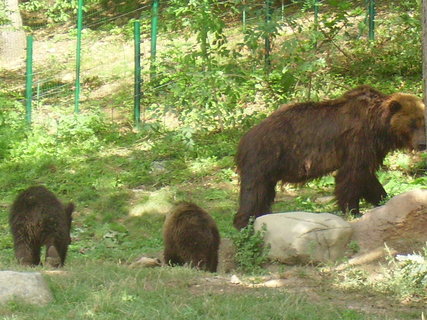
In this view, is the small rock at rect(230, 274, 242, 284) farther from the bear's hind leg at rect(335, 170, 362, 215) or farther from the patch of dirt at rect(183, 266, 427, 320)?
the bear's hind leg at rect(335, 170, 362, 215)

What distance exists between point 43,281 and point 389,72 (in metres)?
12.5

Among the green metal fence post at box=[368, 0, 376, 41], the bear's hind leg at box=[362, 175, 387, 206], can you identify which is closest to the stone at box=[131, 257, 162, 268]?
the bear's hind leg at box=[362, 175, 387, 206]

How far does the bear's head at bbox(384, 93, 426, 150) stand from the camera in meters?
11.2

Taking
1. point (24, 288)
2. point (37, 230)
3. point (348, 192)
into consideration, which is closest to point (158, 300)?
point (24, 288)

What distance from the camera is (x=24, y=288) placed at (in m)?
6.80

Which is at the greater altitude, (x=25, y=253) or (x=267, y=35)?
(x=267, y=35)

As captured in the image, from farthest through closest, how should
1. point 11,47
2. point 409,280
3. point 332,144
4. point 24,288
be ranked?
point 11,47 → point 332,144 → point 409,280 → point 24,288

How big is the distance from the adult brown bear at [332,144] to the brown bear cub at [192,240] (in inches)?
62.1

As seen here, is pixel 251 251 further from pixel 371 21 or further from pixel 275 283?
pixel 371 21

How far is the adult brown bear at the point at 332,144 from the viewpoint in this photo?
36.6ft

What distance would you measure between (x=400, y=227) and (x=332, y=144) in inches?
89.4

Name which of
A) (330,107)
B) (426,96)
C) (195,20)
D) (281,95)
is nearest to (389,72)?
(281,95)

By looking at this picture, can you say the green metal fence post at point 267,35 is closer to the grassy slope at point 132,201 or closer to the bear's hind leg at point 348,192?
the grassy slope at point 132,201

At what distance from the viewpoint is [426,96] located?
670cm
